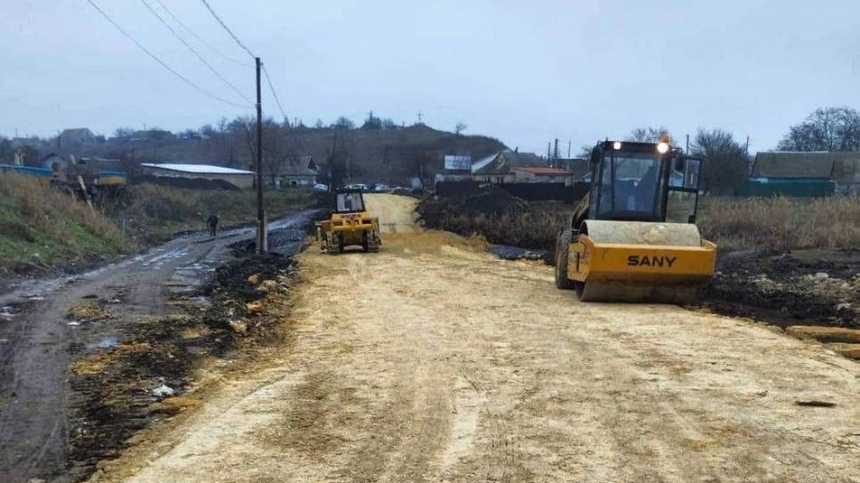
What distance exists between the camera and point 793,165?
69812 millimetres


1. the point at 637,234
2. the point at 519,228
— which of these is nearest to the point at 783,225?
the point at 519,228

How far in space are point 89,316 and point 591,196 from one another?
953 cm

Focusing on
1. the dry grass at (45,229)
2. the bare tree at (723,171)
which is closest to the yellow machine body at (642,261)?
the dry grass at (45,229)

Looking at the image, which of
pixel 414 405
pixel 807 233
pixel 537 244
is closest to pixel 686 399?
pixel 414 405

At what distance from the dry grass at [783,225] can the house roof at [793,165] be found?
40.3 metres

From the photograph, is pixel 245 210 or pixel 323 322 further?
pixel 245 210

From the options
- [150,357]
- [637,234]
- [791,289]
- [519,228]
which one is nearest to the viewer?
[150,357]

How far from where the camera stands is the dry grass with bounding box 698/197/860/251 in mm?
23672

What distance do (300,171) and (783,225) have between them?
95454 mm

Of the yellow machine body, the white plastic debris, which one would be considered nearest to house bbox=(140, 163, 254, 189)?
the yellow machine body

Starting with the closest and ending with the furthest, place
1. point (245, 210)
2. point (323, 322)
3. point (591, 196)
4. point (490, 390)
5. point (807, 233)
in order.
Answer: point (490, 390) → point (323, 322) → point (591, 196) → point (807, 233) → point (245, 210)

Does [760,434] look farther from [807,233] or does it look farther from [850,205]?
[850,205]

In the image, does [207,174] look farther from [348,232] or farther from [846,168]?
[348,232]

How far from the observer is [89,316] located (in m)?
12.6
